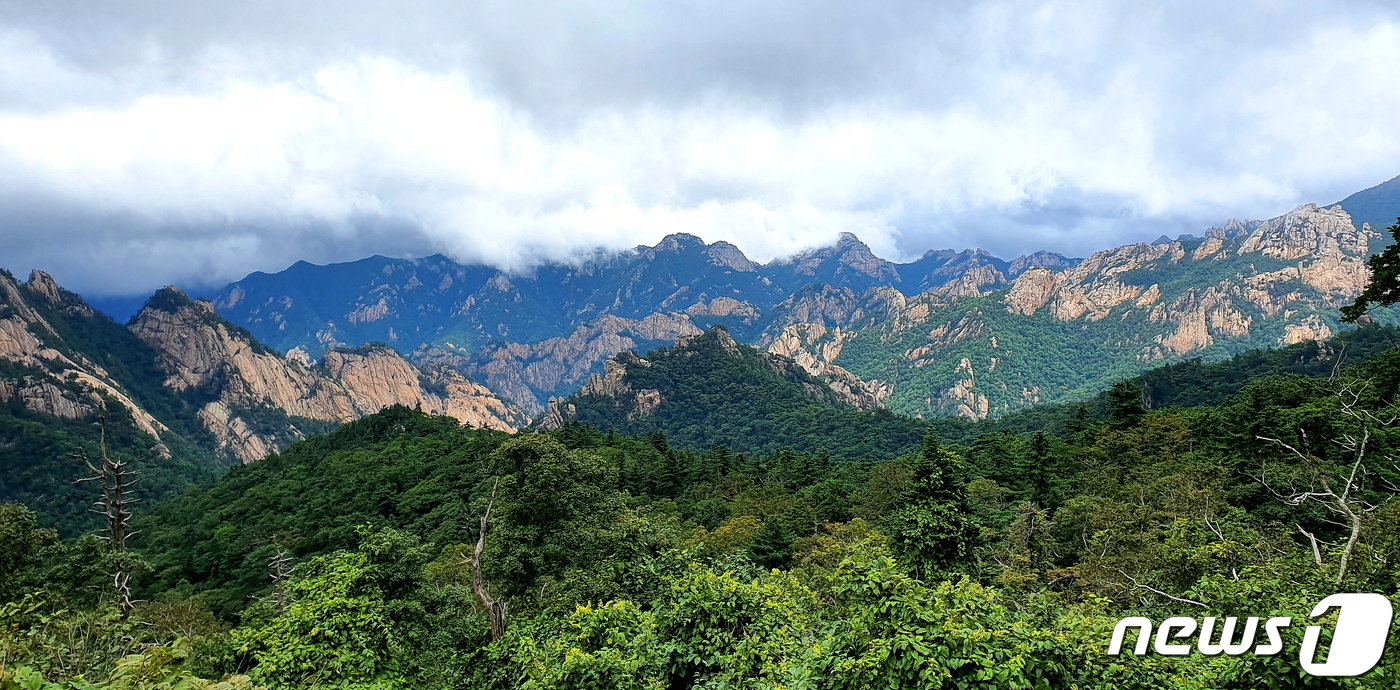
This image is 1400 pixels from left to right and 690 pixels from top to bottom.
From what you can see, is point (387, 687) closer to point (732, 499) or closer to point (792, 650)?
point (792, 650)

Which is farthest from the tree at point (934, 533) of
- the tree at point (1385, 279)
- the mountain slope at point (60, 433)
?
the mountain slope at point (60, 433)

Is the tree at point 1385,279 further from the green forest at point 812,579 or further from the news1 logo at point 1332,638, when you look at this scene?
the news1 logo at point 1332,638

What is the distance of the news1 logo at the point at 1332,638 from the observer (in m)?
9.10

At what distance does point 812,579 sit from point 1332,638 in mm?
23139

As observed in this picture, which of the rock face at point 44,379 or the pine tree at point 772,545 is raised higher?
the pine tree at point 772,545

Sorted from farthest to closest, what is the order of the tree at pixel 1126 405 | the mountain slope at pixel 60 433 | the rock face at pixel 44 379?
the rock face at pixel 44 379, the mountain slope at pixel 60 433, the tree at pixel 1126 405

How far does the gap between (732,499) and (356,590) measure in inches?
2337

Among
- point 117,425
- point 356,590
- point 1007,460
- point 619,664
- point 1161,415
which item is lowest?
point 117,425

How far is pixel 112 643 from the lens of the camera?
1978 cm

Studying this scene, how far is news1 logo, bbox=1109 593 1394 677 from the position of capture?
9.10 m

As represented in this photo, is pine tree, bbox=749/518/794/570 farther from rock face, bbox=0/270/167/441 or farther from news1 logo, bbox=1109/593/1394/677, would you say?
rock face, bbox=0/270/167/441

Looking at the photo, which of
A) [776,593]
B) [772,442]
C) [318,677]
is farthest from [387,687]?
[772,442]

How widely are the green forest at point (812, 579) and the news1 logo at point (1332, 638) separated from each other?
22 cm

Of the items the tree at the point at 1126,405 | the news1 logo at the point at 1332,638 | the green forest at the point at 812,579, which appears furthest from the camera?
the tree at the point at 1126,405
